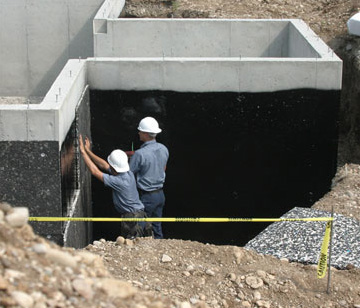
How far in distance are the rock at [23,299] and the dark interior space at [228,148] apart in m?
5.20

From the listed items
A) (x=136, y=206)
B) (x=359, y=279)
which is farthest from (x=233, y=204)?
(x=359, y=279)

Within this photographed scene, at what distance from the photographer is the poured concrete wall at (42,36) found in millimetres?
14359

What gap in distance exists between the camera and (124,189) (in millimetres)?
7879

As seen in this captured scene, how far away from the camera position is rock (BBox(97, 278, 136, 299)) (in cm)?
423

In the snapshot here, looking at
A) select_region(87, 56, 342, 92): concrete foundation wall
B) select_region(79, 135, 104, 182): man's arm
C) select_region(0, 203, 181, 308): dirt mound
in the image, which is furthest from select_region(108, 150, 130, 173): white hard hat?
select_region(0, 203, 181, 308): dirt mound

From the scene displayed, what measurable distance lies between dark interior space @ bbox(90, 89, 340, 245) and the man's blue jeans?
699mm

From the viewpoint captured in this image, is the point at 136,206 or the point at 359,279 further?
the point at 136,206

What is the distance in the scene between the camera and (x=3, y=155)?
700 centimetres

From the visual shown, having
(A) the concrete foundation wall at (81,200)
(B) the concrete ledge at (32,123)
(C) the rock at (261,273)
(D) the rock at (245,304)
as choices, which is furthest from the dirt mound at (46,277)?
(A) the concrete foundation wall at (81,200)

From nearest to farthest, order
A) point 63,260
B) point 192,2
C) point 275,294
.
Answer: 1. point 63,260
2. point 275,294
3. point 192,2

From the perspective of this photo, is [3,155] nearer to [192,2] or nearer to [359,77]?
[359,77]

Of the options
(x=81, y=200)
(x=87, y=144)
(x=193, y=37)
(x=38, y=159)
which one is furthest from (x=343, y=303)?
(x=193, y=37)

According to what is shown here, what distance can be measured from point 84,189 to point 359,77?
20.6 ft

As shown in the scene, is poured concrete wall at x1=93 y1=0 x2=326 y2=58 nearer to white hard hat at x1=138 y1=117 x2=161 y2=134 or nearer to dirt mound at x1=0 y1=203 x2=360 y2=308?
white hard hat at x1=138 y1=117 x2=161 y2=134
